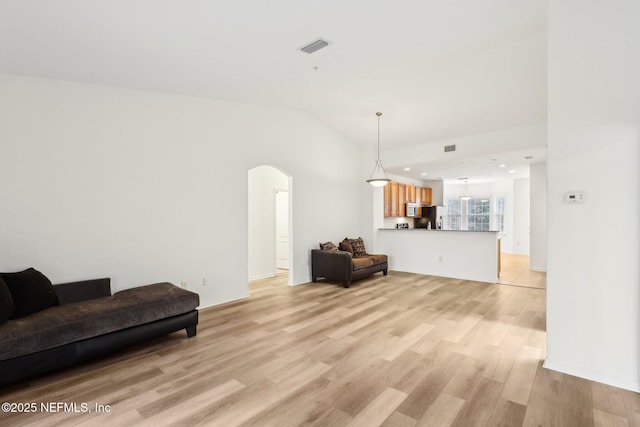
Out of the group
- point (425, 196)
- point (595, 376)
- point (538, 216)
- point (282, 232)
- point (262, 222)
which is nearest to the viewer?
point (595, 376)

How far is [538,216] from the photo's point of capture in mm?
7438

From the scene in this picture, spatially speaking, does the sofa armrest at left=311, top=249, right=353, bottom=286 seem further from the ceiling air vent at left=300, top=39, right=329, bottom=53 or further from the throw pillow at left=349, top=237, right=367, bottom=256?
the ceiling air vent at left=300, top=39, right=329, bottom=53

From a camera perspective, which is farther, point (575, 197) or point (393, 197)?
point (393, 197)

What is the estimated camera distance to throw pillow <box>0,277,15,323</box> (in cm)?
259

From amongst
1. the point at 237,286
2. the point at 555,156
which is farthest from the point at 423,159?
the point at 237,286

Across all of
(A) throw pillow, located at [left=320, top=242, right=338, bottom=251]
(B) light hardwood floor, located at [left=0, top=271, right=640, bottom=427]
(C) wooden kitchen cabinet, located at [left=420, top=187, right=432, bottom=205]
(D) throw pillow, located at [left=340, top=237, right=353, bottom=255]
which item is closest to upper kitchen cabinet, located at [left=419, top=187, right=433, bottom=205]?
(C) wooden kitchen cabinet, located at [left=420, top=187, right=432, bottom=205]

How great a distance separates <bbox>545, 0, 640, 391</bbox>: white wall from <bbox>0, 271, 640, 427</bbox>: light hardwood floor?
0.32m

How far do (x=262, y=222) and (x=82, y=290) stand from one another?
12.1 feet

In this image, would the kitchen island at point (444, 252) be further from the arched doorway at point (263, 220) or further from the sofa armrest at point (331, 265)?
the arched doorway at point (263, 220)

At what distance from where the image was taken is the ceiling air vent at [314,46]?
11.2 feet

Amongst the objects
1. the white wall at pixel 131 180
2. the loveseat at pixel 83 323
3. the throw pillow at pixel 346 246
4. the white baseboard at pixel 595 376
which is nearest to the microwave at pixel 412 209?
the throw pillow at pixel 346 246

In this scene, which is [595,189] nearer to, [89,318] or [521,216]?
[89,318]

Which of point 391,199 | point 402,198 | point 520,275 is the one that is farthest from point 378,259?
point 520,275

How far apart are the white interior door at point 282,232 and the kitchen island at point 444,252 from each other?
2.26m
